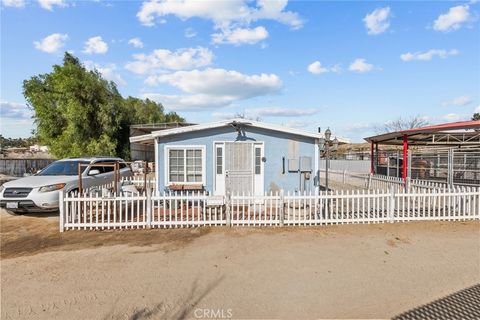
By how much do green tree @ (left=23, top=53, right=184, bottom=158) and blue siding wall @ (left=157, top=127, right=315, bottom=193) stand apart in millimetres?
18811

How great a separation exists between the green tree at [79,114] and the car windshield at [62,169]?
16.5m

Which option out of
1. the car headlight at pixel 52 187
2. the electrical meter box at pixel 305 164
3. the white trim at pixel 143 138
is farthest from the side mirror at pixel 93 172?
the electrical meter box at pixel 305 164

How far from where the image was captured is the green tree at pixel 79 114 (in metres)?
25.6

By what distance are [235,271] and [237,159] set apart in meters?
5.23

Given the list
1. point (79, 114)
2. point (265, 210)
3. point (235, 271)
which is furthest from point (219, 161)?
point (79, 114)

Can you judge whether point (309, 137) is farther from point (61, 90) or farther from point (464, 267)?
point (61, 90)

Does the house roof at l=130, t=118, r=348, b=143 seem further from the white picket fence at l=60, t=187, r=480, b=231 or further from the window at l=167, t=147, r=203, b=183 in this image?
the white picket fence at l=60, t=187, r=480, b=231

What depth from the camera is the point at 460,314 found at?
359cm

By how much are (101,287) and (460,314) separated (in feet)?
14.8

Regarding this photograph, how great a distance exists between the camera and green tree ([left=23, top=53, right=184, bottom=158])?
25.6 meters

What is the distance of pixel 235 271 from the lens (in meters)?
4.86

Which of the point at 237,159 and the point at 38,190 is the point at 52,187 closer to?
the point at 38,190

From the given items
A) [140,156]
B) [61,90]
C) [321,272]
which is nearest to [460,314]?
[321,272]

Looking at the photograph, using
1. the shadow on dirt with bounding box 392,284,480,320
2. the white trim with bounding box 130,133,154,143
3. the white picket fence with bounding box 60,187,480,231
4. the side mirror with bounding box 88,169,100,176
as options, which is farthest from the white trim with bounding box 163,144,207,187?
the shadow on dirt with bounding box 392,284,480,320
